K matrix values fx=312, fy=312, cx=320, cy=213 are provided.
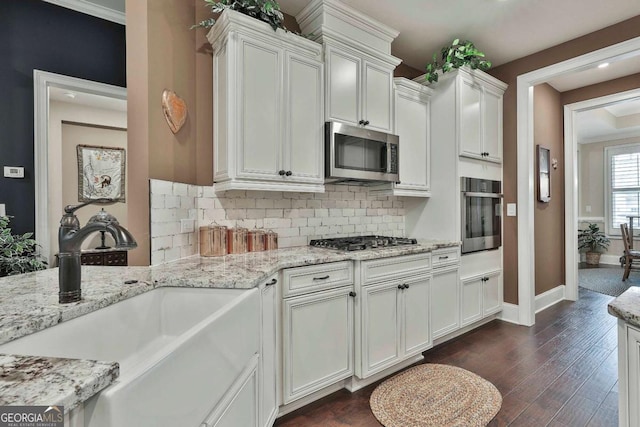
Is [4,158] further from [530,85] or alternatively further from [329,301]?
[530,85]

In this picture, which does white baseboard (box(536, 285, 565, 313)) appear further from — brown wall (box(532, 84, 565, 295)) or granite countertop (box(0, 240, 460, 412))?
granite countertop (box(0, 240, 460, 412))

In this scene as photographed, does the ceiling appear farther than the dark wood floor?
Yes

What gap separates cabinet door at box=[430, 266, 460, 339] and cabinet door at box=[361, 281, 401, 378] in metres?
0.48

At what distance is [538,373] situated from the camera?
230 centimetres

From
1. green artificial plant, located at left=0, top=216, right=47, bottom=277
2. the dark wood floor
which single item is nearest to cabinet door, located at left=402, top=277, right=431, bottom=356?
the dark wood floor

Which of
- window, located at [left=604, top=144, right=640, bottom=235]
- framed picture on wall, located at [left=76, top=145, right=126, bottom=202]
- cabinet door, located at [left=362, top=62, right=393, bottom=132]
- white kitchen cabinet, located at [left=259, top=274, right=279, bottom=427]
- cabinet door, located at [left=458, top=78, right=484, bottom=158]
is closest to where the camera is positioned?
white kitchen cabinet, located at [left=259, top=274, right=279, bottom=427]

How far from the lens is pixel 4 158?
2.30 m

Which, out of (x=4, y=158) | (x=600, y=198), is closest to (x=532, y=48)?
(x=4, y=158)

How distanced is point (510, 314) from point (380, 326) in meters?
2.03

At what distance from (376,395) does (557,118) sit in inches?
166

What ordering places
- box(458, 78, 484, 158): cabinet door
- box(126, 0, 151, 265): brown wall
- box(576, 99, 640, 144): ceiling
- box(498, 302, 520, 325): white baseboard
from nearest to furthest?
1. box(126, 0, 151, 265): brown wall
2. box(458, 78, 484, 158): cabinet door
3. box(498, 302, 520, 325): white baseboard
4. box(576, 99, 640, 144): ceiling

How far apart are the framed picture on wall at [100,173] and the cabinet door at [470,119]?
4203 millimetres

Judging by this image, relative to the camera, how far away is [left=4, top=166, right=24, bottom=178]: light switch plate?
230cm

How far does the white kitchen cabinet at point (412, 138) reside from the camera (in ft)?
9.48
